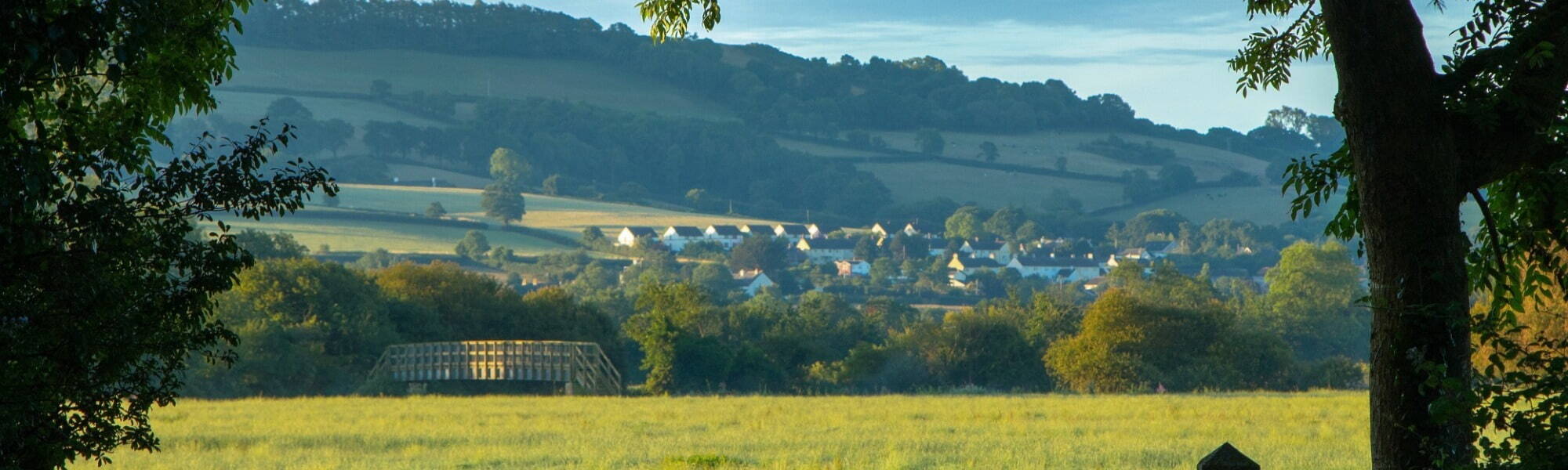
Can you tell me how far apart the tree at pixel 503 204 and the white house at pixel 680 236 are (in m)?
17.1

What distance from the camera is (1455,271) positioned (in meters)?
6.85

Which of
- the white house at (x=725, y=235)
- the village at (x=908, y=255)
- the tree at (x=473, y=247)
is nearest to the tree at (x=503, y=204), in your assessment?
the village at (x=908, y=255)

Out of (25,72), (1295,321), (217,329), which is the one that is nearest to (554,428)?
(217,329)

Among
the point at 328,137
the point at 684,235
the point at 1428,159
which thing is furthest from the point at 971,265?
the point at 1428,159

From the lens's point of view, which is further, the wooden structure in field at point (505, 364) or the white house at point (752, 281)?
the white house at point (752, 281)

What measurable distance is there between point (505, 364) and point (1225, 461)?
140 ft

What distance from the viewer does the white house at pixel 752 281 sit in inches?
6270

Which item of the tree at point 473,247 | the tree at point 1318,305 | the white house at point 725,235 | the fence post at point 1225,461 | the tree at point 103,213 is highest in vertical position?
the tree at point 103,213

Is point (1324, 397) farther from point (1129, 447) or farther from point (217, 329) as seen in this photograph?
point (217, 329)

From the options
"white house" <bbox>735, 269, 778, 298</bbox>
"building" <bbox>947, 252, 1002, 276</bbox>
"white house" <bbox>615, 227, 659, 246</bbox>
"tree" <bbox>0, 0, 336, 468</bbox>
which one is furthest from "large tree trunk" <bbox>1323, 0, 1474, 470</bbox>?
"building" <bbox>947, 252, 1002, 276</bbox>

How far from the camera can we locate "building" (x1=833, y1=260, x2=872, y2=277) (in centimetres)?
18512

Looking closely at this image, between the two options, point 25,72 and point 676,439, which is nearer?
point 25,72

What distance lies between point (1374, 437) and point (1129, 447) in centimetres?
1375

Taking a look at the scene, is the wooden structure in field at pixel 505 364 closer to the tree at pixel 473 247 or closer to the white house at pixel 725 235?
the tree at pixel 473 247
